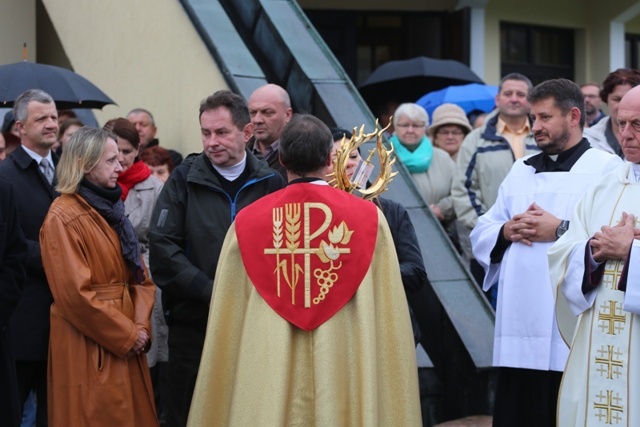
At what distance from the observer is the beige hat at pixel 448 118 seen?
10289mm

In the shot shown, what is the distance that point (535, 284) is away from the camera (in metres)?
6.45

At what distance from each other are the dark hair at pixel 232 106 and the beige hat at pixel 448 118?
3.99 metres

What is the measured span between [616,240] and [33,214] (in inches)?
127

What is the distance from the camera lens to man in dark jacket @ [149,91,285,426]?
6371 mm

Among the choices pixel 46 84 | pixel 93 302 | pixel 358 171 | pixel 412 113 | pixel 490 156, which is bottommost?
pixel 93 302

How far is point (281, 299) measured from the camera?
5355 mm

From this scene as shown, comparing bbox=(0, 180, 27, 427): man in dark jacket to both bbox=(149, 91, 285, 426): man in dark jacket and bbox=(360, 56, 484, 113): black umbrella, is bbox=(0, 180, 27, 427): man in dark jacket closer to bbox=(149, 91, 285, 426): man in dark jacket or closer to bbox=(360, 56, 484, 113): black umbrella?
bbox=(149, 91, 285, 426): man in dark jacket

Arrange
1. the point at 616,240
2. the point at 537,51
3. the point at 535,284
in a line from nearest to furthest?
the point at 616,240
the point at 535,284
the point at 537,51

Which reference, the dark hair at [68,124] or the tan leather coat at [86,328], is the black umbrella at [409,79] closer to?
the dark hair at [68,124]

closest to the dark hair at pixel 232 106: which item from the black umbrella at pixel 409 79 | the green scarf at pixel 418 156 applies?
the green scarf at pixel 418 156

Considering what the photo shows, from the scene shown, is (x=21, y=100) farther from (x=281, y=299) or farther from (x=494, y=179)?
(x=494, y=179)

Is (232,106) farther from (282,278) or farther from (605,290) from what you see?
(605,290)

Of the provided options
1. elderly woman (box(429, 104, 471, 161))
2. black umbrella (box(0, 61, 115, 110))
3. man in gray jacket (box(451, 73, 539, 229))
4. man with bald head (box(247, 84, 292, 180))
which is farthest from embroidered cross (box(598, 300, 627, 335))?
elderly woman (box(429, 104, 471, 161))

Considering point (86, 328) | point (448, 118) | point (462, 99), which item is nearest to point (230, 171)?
point (86, 328)
